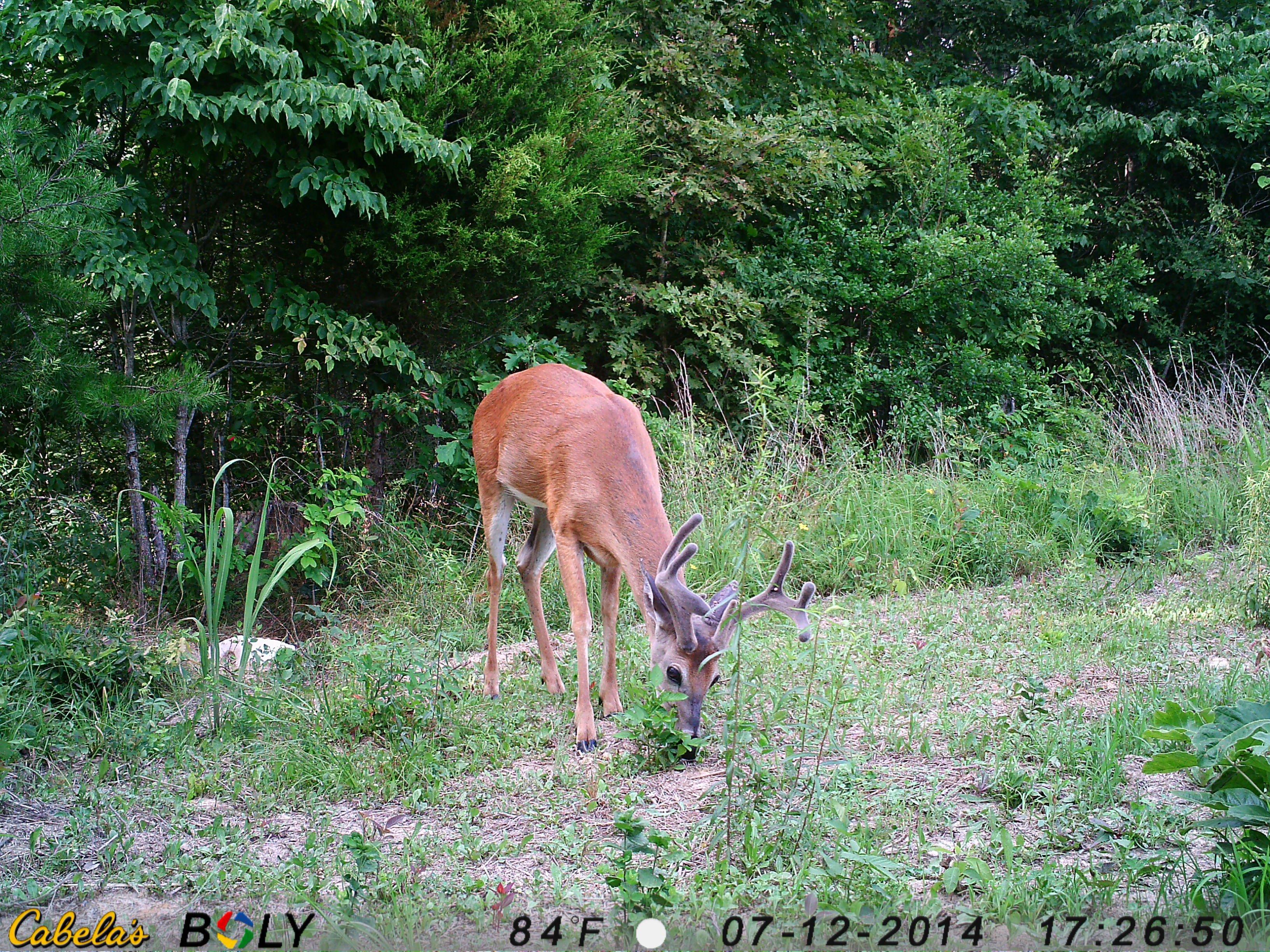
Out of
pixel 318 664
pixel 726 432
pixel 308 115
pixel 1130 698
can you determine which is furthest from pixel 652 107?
pixel 1130 698

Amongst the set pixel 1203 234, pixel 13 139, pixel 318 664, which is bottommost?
pixel 318 664

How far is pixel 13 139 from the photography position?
17.7ft

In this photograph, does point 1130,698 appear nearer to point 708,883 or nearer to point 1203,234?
point 708,883

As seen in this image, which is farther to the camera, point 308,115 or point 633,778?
point 308,115

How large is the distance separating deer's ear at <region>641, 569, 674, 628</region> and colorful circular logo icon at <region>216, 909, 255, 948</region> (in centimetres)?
205

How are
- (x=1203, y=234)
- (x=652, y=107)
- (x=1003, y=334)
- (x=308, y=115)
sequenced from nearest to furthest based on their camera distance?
(x=308, y=115) → (x=652, y=107) → (x=1003, y=334) → (x=1203, y=234)

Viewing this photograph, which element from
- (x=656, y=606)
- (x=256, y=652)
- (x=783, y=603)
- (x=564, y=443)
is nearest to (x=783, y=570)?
(x=783, y=603)

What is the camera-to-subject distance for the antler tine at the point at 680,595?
4344 millimetres

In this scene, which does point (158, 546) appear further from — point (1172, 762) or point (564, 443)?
point (1172, 762)

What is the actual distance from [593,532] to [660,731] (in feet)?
3.68

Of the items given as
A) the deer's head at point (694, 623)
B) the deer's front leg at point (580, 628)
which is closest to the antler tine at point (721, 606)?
the deer's head at point (694, 623)

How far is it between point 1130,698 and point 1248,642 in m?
1.39

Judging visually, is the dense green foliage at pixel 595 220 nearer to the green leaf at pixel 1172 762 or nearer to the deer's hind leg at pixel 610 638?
the deer's hind leg at pixel 610 638

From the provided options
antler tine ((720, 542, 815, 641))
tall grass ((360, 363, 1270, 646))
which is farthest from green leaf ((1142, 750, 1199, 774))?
tall grass ((360, 363, 1270, 646))
